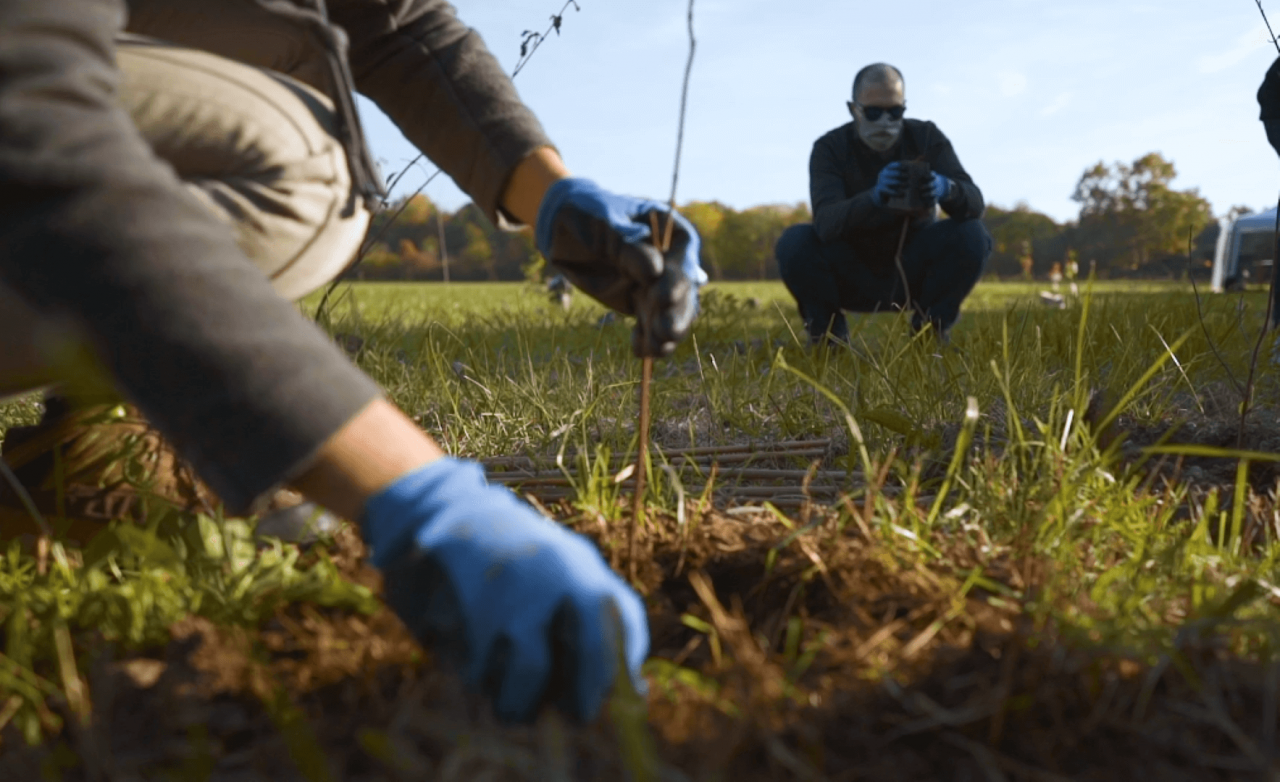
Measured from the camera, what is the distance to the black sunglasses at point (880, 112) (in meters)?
4.04

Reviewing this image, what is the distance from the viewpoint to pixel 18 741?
84 cm

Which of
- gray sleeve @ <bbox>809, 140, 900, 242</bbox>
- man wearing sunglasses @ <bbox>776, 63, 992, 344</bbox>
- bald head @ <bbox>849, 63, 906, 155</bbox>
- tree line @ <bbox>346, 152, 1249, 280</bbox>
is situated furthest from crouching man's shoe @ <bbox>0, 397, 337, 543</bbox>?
tree line @ <bbox>346, 152, 1249, 280</bbox>

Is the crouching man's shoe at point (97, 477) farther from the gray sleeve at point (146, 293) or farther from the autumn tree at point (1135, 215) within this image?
the autumn tree at point (1135, 215)

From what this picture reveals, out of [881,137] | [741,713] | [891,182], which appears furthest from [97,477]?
[881,137]

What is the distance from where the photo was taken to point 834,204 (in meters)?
4.03

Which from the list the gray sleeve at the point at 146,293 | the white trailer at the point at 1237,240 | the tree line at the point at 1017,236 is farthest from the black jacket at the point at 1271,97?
the tree line at the point at 1017,236

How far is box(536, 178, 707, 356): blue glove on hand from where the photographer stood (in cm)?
110

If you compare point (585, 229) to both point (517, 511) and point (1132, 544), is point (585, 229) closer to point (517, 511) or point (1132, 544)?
point (517, 511)

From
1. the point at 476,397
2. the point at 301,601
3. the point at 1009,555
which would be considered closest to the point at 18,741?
the point at 301,601

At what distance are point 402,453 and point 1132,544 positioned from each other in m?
1.04

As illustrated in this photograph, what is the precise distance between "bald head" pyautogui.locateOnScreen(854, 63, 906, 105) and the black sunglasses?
0.04 m

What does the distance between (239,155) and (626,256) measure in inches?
19.7

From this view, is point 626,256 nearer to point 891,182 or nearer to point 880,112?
point 891,182

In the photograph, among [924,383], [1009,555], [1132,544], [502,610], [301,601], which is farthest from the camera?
[924,383]
